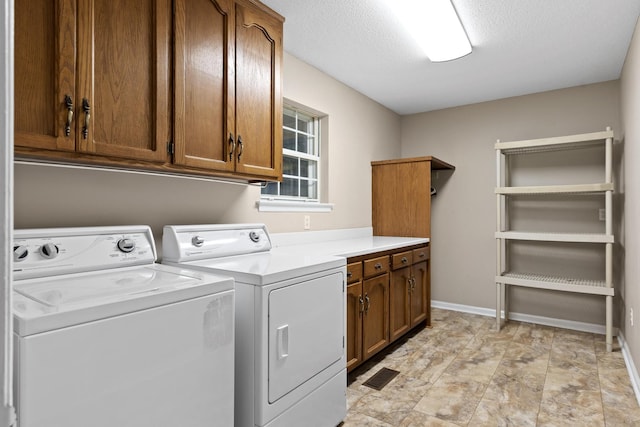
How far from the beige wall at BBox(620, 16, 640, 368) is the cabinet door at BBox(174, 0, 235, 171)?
2537 mm

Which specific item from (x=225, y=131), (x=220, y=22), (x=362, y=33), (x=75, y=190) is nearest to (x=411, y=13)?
(x=362, y=33)

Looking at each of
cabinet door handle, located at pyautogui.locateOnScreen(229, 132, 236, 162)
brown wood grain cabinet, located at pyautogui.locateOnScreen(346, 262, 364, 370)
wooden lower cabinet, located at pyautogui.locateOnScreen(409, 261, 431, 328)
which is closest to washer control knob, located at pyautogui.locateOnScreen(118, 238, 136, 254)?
cabinet door handle, located at pyautogui.locateOnScreen(229, 132, 236, 162)

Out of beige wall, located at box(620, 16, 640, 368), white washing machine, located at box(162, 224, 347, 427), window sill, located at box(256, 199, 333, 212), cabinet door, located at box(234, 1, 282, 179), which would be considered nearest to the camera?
white washing machine, located at box(162, 224, 347, 427)

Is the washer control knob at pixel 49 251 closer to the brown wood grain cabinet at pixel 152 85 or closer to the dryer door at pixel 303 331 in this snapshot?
the brown wood grain cabinet at pixel 152 85

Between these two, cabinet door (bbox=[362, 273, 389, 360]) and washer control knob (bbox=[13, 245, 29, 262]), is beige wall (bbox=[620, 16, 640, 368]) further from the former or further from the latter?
washer control knob (bbox=[13, 245, 29, 262])

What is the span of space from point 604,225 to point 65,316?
410 centimetres

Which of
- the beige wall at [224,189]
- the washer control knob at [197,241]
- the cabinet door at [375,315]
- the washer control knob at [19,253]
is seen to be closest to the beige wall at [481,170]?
the beige wall at [224,189]

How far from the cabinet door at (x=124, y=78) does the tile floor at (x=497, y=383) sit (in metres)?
1.78

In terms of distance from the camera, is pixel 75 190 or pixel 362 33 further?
pixel 362 33

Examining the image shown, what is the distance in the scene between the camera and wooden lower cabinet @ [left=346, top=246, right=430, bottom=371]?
2445 mm

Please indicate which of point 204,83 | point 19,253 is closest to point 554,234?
point 204,83

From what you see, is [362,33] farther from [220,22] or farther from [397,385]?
[397,385]

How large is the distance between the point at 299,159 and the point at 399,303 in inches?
58.9

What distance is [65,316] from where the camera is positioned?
3.13ft
